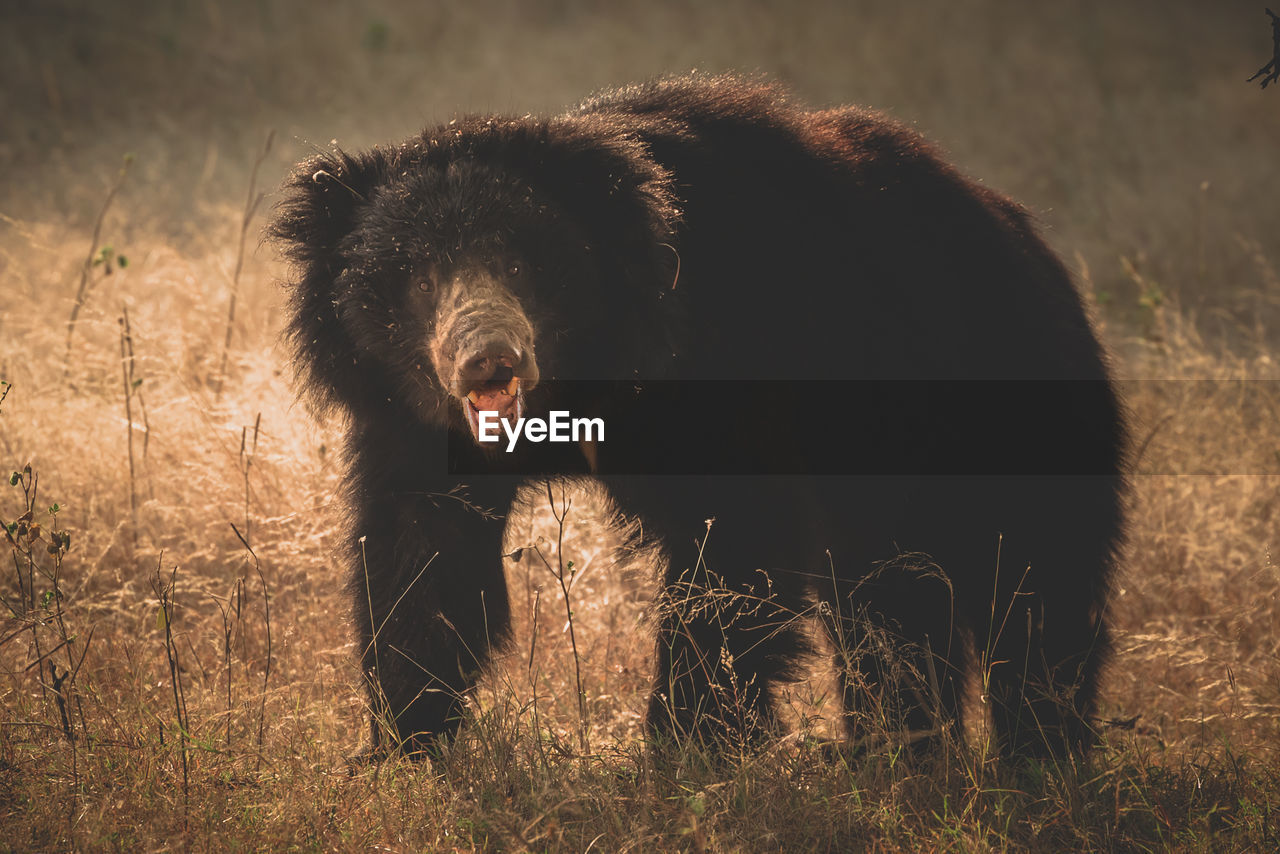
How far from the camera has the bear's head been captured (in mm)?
2898

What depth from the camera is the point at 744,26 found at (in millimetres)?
15297

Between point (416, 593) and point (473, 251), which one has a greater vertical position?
point (473, 251)

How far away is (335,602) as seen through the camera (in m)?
4.11

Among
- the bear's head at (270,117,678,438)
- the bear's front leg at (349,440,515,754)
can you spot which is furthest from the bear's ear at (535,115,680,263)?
the bear's front leg at (349,440,515,754)

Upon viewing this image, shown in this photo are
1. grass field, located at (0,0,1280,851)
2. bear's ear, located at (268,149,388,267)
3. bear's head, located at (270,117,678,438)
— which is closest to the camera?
grass field, located at (0,0,1280,851)

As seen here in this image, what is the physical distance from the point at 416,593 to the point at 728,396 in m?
1.00

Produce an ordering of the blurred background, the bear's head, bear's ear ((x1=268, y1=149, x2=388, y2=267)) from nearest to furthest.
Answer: the bear's head, bear's ear ((x1=268, y1=149, x2=388, y2=267)), the blurred background

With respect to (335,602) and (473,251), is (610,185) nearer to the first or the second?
(473,251)

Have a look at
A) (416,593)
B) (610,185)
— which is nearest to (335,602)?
(416,593)

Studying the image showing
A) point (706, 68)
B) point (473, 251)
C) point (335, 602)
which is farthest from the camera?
point (706, 68)

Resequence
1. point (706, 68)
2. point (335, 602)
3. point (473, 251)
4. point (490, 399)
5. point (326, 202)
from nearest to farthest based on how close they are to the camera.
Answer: point (490, 399) → point (473, 251) → point (326, 202) → point (335, 602) → point (706, 68)

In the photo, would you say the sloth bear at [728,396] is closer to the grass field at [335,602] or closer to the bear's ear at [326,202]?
the bear's ear at [326,202]
